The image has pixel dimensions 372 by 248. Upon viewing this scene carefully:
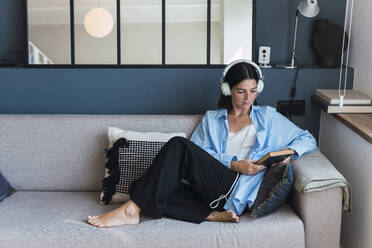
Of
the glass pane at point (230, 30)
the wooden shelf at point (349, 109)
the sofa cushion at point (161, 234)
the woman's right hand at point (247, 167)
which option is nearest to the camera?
the sofa cushion at point (161, 234)

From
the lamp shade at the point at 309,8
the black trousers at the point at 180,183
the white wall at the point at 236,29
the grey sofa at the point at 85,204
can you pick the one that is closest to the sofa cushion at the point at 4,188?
the grey sofa at the point at 85,204

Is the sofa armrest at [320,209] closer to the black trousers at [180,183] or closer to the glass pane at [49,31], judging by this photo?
the black trousers at [180,183]

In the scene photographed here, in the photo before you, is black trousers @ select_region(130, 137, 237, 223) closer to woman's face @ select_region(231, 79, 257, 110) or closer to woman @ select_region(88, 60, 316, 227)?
woman @ select_region(88, 60, 316, 227)

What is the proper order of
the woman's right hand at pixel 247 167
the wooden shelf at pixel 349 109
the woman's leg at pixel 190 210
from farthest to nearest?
1. the wooden shelf at pixel 349 109
2. the woman's right hand at pixel 247 167
3. the woman's leg at pixel 190 210

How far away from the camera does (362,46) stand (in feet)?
9.89

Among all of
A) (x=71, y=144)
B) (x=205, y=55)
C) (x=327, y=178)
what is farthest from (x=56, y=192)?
(x=327, y=178)

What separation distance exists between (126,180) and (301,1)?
1.37m

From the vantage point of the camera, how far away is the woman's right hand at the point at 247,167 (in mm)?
2533

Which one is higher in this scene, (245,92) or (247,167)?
(245,92)

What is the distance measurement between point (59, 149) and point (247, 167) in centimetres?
102

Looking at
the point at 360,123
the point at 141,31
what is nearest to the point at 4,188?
the point at 141,31

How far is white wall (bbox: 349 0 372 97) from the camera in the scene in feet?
9.59

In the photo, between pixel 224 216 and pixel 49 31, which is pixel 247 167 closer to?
pixel 224 216

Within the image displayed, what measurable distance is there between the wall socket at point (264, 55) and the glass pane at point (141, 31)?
0.58 meters
